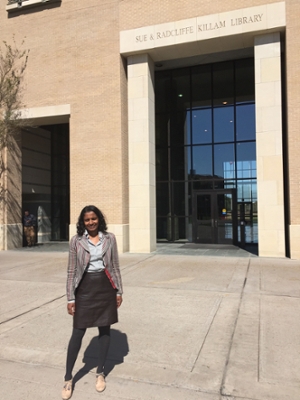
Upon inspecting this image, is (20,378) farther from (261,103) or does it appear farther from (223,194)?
(223,194)

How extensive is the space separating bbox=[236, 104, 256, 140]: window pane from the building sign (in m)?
4.29

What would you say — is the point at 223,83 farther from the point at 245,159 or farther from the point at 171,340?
the point at 171,340

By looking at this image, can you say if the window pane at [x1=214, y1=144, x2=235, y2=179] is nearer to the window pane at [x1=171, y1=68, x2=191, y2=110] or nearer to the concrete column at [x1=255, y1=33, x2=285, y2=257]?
the window pane at [x1=171, y1=68, x2=191, y2=110]

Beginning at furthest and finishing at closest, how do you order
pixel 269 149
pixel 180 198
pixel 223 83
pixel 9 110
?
pixel 180 198, pixel 223 83, pixel 9 110, pixel 269 149

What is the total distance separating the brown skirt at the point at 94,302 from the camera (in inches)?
123

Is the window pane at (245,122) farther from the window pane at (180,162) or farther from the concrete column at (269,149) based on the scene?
the concrete column at (269,149)

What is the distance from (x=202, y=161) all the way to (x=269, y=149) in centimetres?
471

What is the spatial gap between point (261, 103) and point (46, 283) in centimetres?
914

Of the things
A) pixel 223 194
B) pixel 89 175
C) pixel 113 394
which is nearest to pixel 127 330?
pixel 113 394

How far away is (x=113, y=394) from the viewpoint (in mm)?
3078

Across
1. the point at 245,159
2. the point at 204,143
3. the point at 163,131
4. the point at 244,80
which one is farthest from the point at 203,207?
the point at 244,80

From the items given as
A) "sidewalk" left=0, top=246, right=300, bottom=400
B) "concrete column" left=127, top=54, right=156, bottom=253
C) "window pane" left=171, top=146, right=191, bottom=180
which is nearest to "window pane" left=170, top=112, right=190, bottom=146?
"window pane" left=171, top=146, right=191, bottom=180

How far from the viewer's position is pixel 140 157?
12.9 metres

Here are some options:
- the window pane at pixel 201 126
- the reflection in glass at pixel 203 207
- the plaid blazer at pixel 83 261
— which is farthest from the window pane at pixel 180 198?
the plaid blazer at pixel 83 261
